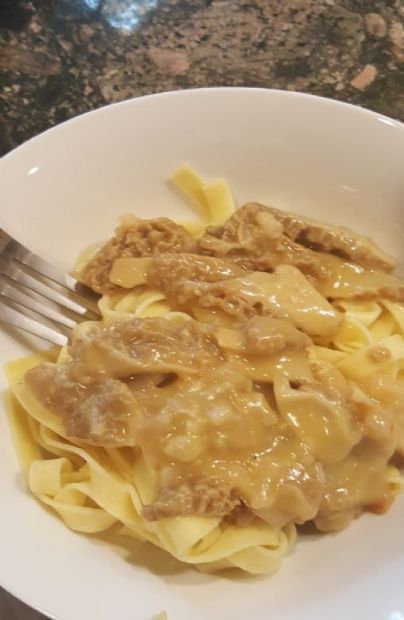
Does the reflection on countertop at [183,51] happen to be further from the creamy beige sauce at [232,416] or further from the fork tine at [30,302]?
the creamy beige sauce at [232,416]

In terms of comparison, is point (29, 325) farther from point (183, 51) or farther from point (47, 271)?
point (183, 51)

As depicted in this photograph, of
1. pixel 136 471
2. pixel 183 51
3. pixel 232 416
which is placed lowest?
pixel 136 471

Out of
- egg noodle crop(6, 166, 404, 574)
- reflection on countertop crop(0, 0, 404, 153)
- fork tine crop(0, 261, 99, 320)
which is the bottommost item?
egg noodle crop(6, 166, 404, 574)

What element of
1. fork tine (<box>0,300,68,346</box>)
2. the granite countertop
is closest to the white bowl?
fork tine (<box>0,300,68,346</box>)

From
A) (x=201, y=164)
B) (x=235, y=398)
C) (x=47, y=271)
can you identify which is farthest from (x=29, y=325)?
(x=201, y=164)

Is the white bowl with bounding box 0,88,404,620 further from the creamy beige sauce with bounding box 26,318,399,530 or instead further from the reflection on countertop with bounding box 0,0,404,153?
the reflection on countertop with bounding box 0,0,404,153

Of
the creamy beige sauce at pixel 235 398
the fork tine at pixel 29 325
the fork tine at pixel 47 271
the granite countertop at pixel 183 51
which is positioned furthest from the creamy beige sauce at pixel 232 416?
the granite countertop at pixel 183 51

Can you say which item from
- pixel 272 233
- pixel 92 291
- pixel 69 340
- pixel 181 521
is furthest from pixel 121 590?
pixel 272 233

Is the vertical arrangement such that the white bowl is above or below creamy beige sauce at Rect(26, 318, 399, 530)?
above
